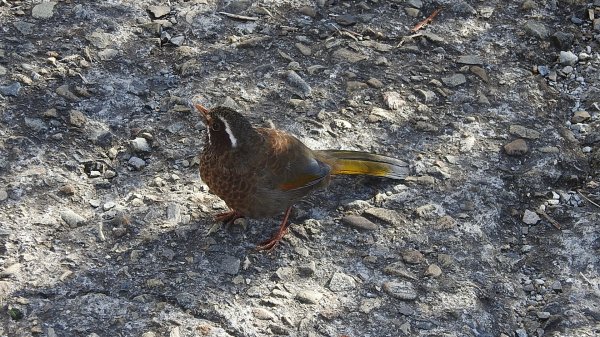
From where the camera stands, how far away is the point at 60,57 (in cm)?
736

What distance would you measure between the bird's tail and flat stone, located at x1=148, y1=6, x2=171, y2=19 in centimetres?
225

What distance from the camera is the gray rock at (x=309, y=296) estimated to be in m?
5.74

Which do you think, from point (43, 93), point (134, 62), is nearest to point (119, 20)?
point (134, 62)

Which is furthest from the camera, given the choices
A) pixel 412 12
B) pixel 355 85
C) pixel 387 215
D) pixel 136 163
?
pixel 412 12

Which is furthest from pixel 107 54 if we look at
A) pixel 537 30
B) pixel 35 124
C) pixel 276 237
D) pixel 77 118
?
pixel 537 30

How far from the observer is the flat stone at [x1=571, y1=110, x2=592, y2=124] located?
742cm

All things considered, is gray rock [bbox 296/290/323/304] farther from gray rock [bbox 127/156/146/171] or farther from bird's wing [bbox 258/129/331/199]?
gray rock [bbox 127/156/146/171]

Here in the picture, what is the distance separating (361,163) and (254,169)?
3.01ft

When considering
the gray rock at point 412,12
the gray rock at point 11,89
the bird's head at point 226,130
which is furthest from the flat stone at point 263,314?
the gray rock at point 412,12

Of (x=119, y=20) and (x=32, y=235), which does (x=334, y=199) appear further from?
(x=119, y=20)

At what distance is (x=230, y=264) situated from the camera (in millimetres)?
5957

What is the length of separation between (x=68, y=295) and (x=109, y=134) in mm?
1666

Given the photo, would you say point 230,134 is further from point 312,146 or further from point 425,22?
point 425,22

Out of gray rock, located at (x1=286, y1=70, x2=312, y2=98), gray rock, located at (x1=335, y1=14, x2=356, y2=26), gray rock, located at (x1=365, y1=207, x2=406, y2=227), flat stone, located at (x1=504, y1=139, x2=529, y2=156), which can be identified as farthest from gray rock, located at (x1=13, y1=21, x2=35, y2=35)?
flat stone, located at (x1=504, y1=139, x2=529, y2=156)
